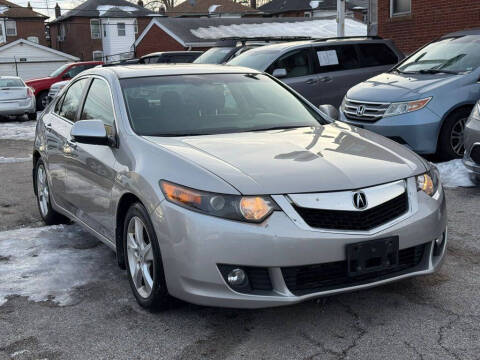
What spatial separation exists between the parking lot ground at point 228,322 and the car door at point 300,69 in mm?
6228

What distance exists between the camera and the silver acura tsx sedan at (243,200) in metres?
3.29

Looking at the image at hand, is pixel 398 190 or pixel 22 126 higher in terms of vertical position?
pixel 398 190

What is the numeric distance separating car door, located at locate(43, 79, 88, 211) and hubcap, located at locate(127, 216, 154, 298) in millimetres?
1417

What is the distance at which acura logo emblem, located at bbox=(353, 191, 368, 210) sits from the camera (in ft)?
11.1

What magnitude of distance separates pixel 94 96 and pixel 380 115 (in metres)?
4.18

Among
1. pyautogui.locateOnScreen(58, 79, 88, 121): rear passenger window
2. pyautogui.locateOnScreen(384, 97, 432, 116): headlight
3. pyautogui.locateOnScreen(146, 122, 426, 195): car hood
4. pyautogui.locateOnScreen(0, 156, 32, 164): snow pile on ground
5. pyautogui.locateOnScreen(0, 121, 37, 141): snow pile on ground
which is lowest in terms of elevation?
pyautogui.locateOnScreen(0, 121, 37, 141): snow pile on ground

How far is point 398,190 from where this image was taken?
11.8ft

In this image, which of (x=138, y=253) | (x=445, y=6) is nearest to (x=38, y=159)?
(x=138, y=253)

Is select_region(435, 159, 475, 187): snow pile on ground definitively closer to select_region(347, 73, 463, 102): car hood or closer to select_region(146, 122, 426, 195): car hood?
select_region(347, 73, 463, 102): car hood

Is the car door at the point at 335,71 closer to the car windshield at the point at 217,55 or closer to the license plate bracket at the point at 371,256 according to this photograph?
the car windshield at the point at 217,55

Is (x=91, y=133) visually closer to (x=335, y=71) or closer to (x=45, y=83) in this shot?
(x=335, y=71)

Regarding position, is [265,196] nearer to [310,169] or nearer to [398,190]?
[310,169]

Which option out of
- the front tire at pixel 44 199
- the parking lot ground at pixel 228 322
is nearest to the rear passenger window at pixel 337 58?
the front tire at pixel 44 199

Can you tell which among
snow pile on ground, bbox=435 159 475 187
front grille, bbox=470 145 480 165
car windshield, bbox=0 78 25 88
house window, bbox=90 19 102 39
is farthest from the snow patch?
front grille, bbox=470 145 480 165
